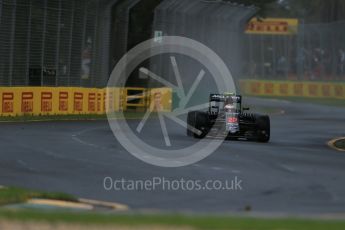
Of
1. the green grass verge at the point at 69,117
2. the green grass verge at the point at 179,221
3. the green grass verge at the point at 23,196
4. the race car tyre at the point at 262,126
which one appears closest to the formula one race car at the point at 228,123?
the race car tyre at the point at 262,126

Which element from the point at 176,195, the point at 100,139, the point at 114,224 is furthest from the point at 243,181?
the point at 100,139

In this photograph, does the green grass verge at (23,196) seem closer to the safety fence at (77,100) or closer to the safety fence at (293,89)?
the safety fence at (77,100)

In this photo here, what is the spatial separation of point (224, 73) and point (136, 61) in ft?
22.1

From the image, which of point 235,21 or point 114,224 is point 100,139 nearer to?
point 114,224

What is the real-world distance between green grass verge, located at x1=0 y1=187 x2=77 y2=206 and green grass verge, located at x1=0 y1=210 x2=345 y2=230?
1.45 meters

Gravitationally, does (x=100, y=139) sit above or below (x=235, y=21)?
below

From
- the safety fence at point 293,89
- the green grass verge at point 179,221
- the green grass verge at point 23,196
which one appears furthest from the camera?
the safety fence at point 293,89

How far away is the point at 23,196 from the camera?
1132cm

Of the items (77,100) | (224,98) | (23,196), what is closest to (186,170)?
(23,196)

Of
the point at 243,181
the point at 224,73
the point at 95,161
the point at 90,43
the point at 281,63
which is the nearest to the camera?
the point at 243,181

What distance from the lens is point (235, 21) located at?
49.9 metres

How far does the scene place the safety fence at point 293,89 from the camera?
6153 centimetres

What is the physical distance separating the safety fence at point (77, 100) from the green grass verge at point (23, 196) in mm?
16678

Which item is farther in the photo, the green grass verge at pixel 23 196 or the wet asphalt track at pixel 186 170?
the wet asphalt track at pixel 186 170
